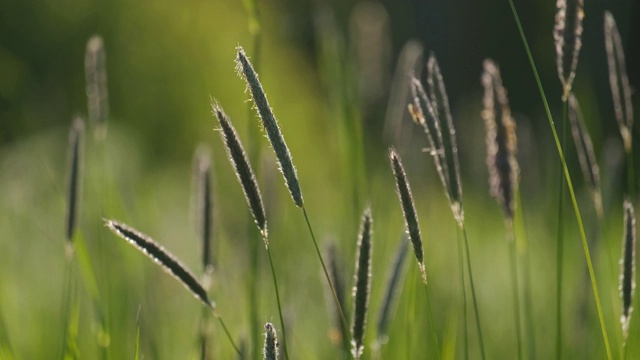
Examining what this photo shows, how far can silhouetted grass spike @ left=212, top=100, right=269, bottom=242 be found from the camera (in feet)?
1.70

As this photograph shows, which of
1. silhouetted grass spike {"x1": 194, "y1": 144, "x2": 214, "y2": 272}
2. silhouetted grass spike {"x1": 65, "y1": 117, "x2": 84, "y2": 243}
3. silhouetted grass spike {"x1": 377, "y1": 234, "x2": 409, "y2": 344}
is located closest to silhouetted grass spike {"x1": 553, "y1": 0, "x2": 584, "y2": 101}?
silhouetted grass spike {"x1": 377, "y1": 234, "x2": 409, "y2": 344}

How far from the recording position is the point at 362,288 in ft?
1.82

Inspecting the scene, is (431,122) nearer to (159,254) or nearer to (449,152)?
(449,152)

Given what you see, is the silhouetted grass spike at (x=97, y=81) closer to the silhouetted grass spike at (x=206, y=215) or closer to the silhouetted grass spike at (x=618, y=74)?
the silhouetted grass spike at (x=206, y=215)

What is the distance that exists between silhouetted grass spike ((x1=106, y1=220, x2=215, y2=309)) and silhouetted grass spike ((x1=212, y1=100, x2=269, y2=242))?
7 centimetres

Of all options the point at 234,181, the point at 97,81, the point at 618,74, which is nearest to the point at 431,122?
the point at 618,74

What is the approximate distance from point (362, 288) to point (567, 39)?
0.88ft

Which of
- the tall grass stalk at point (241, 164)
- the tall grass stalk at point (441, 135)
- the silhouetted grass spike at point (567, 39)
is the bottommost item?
the tall grass stalk at point (241, 164)

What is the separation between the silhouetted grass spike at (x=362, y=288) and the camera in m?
0.55

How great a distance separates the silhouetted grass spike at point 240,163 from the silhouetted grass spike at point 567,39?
0.25 metres

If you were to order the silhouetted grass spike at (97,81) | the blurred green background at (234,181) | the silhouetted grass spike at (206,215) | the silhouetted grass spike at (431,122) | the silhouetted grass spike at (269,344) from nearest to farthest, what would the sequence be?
the silhouetted grass spike at (269,344)
the silhouetted grass spike at (431,122)
the silhouetted grass spike at (206,215)
the silhouetted grass spike at (97,81)
the blurred green background at (234,181)

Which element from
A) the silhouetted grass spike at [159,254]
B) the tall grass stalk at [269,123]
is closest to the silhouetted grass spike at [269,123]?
the tall grass stalk at [269,123]

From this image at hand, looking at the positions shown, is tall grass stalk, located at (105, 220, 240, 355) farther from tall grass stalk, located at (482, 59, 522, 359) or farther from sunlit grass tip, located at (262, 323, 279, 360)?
tall grass stalk, located at (482, 59, 522, 359)

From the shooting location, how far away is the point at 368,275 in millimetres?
554
